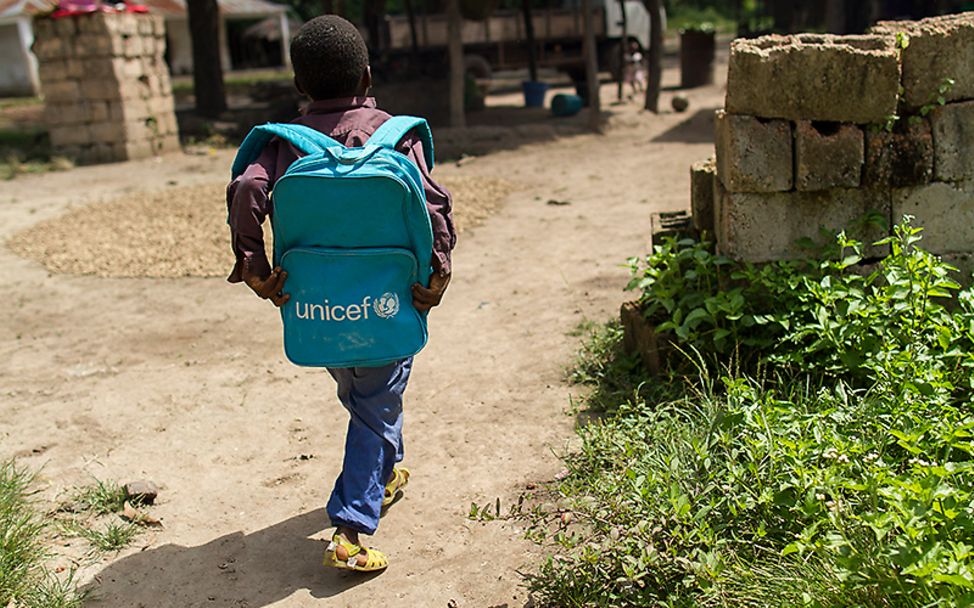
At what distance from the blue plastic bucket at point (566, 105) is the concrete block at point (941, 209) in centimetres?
1159

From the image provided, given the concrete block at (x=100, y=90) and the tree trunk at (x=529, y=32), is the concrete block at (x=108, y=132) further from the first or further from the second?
the tree trunk at (x=529, y=32)

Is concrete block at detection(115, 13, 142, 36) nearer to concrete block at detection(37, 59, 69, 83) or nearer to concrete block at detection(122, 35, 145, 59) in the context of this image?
concrete block at detection(122, 35, 145, 59)

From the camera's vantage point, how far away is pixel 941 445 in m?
2.97

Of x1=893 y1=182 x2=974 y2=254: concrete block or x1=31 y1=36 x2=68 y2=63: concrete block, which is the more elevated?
x1=31 y1=36 x2=68 y2=63: concrete block

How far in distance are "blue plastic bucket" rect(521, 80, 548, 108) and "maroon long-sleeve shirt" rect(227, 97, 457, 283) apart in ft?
46.9

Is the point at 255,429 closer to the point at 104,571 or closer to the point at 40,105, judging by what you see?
the point at 104,571

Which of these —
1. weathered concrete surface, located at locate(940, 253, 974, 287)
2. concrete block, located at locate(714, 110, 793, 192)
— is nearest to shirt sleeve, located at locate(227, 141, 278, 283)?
concrete block, located at locate(714, 110, 793, 192)

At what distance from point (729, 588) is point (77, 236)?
299 inches

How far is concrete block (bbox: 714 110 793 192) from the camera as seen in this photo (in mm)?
4078

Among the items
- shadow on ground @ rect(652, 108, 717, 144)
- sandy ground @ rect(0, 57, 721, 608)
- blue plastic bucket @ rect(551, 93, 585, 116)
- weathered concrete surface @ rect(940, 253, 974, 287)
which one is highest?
blue plastic bucket @ rect(551, 93, 585, 116)

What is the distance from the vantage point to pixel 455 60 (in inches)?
539

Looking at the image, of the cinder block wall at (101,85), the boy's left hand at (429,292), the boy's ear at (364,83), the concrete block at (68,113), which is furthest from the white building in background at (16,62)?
the boy's left hand at (429,292)

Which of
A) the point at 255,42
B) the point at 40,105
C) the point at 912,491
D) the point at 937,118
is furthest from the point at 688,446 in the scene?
the point at 255,42

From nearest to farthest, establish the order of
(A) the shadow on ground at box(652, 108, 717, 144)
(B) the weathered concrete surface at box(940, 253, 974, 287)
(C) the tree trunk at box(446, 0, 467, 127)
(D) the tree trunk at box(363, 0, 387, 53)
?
(B) the weathered concrete surface at box(940, 253, 974, 287)
(A) the shadow on ground at box(652, 108, 717, 144)
(C) the tree trunk at box(446, 0, 467, 127)
(D) the tree trunk at box(363, 0, 387, 53)
